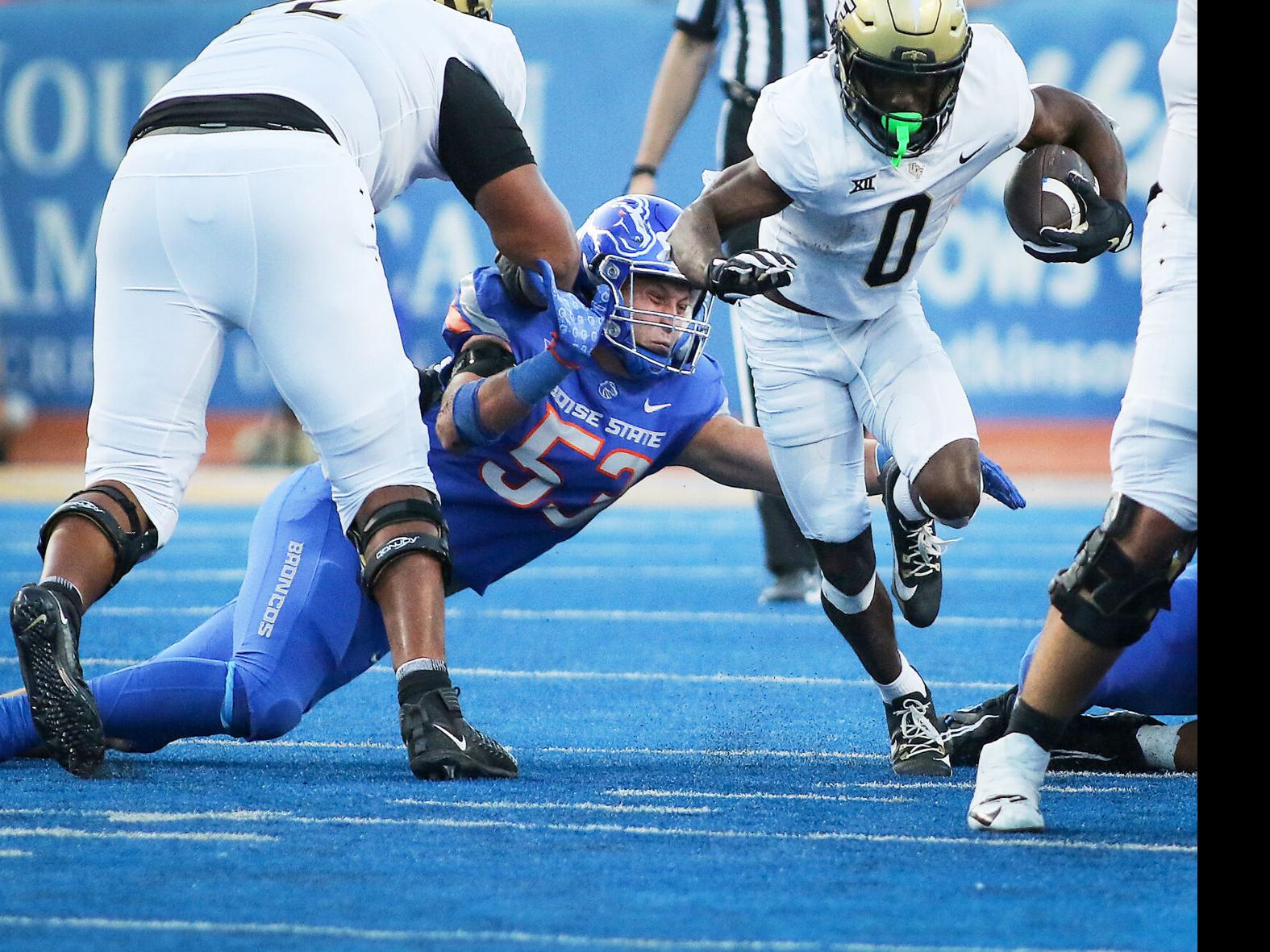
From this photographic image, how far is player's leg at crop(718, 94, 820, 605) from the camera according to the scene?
Answer: 608 centimetres

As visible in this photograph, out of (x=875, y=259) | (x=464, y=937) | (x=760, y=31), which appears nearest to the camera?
(x=464, y=937)

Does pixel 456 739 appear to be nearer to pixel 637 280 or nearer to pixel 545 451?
pixel 545 451

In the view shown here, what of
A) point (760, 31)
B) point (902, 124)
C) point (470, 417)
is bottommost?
point (470, 417)

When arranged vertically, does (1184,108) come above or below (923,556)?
above

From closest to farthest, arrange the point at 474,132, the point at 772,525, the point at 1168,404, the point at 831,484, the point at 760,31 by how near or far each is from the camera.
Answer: the point at 1168,404, the point at 474,132, the point at 831,484, the point at 760,31, the point at 772,525

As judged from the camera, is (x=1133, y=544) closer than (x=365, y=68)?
Yes

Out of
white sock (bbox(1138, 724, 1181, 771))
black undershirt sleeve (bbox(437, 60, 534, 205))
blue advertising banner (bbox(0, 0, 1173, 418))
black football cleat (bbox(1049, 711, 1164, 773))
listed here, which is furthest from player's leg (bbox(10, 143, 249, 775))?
blue advertising banner (bbox(0, 0, 1173, 418))

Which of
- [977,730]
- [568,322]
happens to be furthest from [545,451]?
[977,730]

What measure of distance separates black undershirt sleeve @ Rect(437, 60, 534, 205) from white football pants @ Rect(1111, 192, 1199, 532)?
122 centimetres

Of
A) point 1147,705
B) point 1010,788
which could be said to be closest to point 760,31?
point 1147,705

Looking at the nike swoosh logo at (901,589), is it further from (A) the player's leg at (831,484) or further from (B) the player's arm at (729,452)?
(B) the player's arm at (729,452)

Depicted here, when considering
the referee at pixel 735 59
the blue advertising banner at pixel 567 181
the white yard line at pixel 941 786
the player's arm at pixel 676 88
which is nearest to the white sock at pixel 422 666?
the white yard line at pixel 941 786

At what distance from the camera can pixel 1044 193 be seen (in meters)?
3.52

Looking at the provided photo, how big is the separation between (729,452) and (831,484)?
0.91 feet
